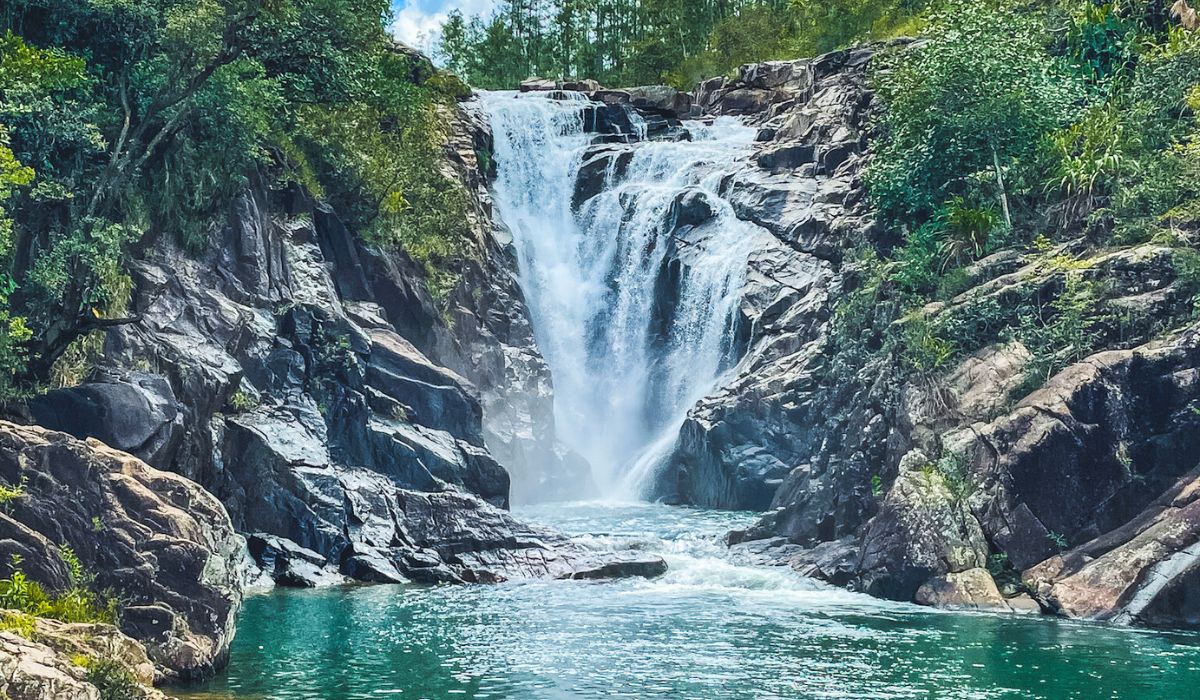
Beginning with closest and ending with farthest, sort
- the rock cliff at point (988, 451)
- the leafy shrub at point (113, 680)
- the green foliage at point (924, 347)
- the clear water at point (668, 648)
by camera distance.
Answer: the leafy shrub at point (113, 680)
the clear water at point (668, 648)
the rock cliff at point (988, 451)
the green foliage at point (924, 347)

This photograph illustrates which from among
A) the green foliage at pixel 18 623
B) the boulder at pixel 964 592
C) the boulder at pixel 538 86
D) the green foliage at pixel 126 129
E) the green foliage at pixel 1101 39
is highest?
the boulder at pixel 538 86

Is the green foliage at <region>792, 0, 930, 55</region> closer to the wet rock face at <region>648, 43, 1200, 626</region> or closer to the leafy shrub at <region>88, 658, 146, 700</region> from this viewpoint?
the wet rock face at <region>648, 43, 1200, 626</region>

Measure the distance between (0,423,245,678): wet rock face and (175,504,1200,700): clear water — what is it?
3.29 feet

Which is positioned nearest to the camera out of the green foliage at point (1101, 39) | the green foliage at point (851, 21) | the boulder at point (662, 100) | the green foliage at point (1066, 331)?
the green foliage at point (1066, 331)

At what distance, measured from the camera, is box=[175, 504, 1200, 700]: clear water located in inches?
695

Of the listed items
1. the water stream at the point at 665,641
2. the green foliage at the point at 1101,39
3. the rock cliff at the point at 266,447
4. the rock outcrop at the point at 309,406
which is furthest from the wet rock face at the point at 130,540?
the green foliage at the point at 1101,39

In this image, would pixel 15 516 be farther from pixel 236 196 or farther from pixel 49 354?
pixel 236 196

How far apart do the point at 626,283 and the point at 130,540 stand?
3566 cm

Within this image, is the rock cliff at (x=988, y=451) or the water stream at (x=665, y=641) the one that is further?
the rock cliff at (x=988, y=451)

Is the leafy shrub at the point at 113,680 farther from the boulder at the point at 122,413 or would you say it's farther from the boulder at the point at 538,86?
the boulder at the point at 538,86

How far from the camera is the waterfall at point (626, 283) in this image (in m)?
47.9

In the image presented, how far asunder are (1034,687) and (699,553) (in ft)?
47.7

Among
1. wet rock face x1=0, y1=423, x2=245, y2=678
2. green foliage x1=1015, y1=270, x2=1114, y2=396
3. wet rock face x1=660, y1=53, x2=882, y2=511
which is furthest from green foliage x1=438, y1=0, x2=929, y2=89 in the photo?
wet rock face x1=0, y1=423, x2=245, y2=678

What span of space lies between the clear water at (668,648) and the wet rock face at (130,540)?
39.5 inches
